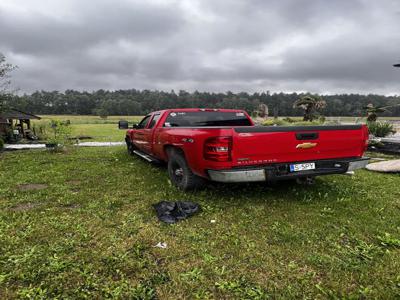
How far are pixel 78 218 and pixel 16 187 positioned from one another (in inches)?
98.7

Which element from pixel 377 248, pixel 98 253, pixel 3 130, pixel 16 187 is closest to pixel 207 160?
pixel 98 253

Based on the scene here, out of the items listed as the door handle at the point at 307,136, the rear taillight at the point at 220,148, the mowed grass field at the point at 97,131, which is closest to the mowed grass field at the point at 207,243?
the rear taillight at the point at 220,148

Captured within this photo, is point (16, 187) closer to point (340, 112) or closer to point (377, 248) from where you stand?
point (377, 248)

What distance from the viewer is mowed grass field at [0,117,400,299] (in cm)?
229

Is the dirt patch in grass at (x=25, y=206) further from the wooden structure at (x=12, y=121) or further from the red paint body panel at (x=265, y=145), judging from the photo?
the wooden structure at (x=12, y=121)

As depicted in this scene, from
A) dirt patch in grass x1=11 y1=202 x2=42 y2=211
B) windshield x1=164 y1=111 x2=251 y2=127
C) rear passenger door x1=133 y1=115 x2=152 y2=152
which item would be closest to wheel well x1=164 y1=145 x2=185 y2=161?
windshield x1=164 y1=111 x2=251 y2=127

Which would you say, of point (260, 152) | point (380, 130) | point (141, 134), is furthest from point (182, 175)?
point (380, 130)

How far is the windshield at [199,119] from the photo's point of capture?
5965 millimetres

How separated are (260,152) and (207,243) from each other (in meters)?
1.47

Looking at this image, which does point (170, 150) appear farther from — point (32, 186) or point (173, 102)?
point (173, 102)

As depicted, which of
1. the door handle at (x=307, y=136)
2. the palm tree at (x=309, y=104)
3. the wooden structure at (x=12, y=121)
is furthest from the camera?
the palm tree at (x=309, y=104)

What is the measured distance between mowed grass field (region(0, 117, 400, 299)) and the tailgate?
774mm

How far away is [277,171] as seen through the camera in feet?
12.6

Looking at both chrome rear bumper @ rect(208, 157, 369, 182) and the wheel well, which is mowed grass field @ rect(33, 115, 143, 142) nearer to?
the wheel well
